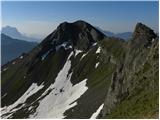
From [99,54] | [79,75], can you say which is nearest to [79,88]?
[79,75]

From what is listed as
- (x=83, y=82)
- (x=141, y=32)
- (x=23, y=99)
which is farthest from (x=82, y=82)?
(x=141, y=32)

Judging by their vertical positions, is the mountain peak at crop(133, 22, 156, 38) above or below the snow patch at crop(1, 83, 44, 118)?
above

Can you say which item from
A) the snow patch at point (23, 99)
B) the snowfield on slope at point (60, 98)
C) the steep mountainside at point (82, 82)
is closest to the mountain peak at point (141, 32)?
the steep mountainside at point (82, 82)

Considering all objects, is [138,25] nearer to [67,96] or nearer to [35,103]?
[67,96]

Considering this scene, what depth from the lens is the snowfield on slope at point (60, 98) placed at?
13018 cm

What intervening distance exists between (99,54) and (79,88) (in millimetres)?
27692

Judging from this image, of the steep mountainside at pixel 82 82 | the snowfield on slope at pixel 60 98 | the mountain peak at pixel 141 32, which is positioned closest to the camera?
the steep mountainside at pixel 82 82

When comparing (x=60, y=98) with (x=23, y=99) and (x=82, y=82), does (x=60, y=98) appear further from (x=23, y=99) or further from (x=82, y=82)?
(x=23, y=99)

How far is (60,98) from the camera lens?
489 ft

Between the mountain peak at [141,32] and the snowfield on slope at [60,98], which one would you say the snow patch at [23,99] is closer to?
the snowfield on slope at [60,98]

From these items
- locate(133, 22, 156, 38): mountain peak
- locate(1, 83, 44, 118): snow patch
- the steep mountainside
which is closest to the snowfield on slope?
the steep mountainside

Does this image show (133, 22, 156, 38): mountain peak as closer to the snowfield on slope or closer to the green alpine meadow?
the green alpine meadow

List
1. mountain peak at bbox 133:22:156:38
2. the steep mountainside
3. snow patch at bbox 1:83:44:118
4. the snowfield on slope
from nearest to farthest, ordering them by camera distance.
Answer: the steep mountainside → mountain peak at bbox 133:22:156:38 → the snowfield on slope → snow patch at bbox 1:83:44:118

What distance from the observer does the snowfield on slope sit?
427 feet
